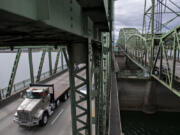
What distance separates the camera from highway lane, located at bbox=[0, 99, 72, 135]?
333 inches

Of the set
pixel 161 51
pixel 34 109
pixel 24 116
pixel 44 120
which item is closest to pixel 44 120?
pixel 44 120

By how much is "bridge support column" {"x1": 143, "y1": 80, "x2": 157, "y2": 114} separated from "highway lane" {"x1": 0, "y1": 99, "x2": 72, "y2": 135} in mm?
14894

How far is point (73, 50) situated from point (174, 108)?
2367 cm

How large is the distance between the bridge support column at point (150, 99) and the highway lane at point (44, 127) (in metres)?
14.9

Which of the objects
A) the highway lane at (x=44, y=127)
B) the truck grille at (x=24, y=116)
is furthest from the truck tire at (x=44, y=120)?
the truck grille at (x=24, y=116)

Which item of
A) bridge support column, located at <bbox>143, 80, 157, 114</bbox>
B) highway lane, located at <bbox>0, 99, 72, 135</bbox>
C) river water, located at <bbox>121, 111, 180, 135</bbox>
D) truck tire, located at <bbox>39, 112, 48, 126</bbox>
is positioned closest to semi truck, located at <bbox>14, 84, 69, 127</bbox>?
truck tire, located at <bbox>39, 112, 48, 126</bbox>

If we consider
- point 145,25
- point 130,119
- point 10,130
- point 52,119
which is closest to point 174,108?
point 130,119

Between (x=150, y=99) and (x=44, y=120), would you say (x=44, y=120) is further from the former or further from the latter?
(x=150, y=99)

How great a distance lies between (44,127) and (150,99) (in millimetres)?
17645

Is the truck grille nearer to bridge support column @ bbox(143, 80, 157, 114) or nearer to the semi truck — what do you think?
the semi truck

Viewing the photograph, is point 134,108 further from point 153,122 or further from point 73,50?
point 73,50

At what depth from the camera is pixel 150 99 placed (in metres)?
21.1

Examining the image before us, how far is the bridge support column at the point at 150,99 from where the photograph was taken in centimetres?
2082

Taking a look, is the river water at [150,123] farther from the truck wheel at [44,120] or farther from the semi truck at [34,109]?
the semi truck at [34,109]
